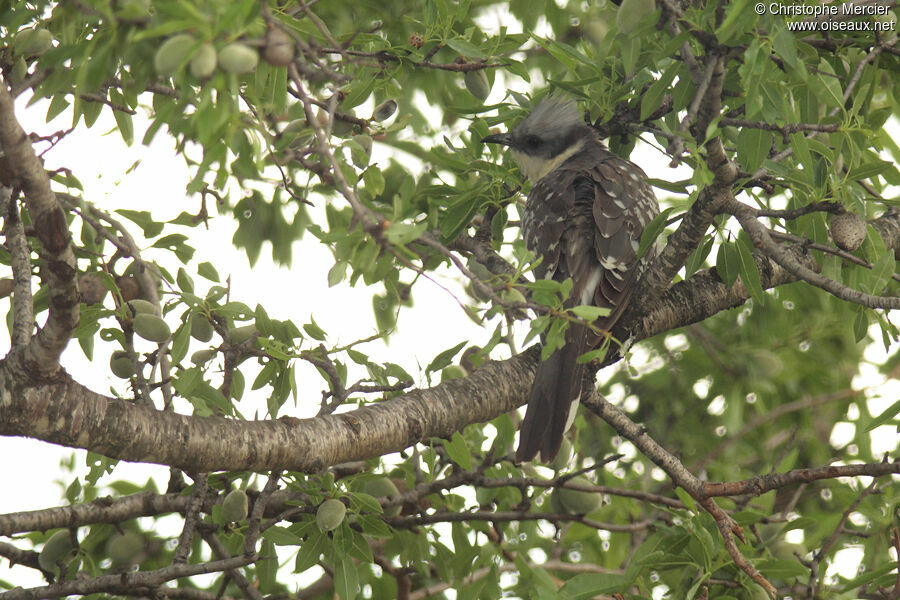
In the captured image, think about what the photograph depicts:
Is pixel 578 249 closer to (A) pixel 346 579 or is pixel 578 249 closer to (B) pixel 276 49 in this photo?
(A) pixel 346 579

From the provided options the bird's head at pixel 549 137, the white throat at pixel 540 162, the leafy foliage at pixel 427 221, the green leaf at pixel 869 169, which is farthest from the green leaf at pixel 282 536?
the white throat at pixel 540 162

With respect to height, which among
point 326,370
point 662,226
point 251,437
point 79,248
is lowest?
point 251,437

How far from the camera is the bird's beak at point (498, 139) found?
3.71m

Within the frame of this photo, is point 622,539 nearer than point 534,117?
Yes

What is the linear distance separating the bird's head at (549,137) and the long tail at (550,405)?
1.84m

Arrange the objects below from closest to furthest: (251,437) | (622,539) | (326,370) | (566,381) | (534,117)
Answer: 1. (251,437)
2. (326,370)
3. (566,381)
4. (622,539)
5. (534,117)

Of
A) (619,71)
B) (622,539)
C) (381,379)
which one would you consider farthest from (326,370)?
(622,539)

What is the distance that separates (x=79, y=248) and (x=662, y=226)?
1860 millimetres

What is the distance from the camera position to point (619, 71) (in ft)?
10.2

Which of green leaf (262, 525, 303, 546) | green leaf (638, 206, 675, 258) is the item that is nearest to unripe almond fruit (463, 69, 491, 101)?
green leaf (638, 206, 675, 258)

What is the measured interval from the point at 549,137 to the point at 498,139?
953 millimetres

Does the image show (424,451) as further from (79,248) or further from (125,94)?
(125,94)

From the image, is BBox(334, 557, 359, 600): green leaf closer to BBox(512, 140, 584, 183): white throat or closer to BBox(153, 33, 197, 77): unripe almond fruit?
BBox(153, 33, 197, 77): unripe almond fruit

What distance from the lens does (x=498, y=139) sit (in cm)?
420
